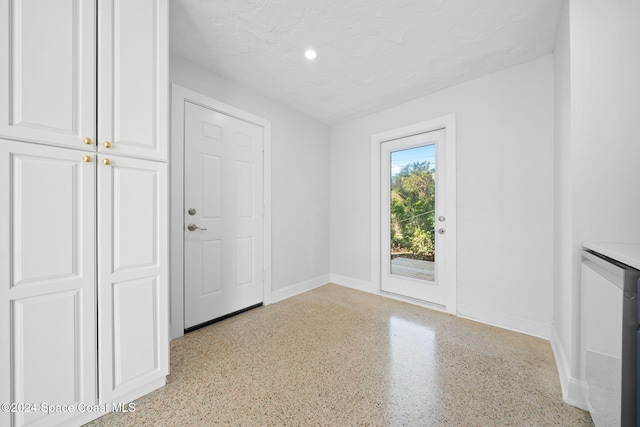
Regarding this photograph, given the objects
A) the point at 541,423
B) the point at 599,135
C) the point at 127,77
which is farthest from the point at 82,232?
the point at 599,135

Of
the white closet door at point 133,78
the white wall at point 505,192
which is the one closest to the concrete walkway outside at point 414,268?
the white wall at point 505,192

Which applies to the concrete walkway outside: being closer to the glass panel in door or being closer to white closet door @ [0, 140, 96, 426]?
the glass panel in door

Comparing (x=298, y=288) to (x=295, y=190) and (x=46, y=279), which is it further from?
(x=46, y=279)

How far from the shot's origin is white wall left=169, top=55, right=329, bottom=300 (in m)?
2.86

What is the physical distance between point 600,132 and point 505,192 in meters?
1.00

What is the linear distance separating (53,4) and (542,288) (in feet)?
11.8

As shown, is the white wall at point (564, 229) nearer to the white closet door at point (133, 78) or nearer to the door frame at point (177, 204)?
the white closet door at point (133, 78)

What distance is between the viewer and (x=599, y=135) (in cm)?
136

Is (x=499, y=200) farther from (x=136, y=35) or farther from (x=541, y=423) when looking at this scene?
(x=136, y=35)

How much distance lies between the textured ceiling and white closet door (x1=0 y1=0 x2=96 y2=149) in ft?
2.38

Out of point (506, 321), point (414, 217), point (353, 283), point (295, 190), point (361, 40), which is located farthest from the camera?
point (353, 283)

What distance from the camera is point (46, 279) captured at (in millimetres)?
1122

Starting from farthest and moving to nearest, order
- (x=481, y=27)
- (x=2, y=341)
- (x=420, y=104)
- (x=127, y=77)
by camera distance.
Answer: (x=420, y=104) → (x=481, y=27) → (x=127, y=77) → (x=2, y=341)

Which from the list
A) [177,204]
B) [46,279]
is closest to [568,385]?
[46,279]
